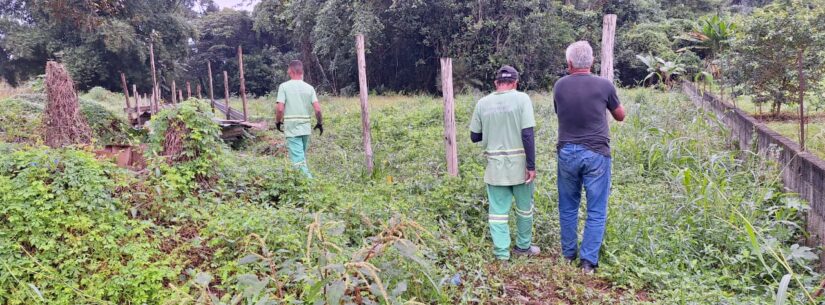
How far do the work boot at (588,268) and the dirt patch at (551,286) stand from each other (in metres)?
0.04

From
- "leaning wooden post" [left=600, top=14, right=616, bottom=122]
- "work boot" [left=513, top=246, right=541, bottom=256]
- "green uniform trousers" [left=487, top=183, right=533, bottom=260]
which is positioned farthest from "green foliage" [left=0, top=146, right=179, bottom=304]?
"leaning wooden post" [left=600, top=14, right=616, bottom=122]

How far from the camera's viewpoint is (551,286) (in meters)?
3.81

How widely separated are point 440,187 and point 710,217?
93.3 inches

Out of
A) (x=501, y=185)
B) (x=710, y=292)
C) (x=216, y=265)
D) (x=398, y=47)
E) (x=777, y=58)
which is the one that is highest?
(x=398, y=47)

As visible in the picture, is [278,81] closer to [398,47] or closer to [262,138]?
[398,47]

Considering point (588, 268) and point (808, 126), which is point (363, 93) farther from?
point (808, 126)

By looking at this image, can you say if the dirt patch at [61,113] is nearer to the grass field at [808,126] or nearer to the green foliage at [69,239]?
the green foliage at [69,239]

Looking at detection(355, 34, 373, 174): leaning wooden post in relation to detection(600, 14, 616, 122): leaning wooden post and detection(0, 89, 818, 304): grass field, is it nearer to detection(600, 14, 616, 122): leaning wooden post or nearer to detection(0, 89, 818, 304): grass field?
detection(0, 89, 818, 304): grass field

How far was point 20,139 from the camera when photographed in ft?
25.9

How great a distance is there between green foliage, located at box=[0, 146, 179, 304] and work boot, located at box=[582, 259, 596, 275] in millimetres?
2842

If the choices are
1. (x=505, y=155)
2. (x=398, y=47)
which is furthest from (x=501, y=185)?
(x=398, y=47)

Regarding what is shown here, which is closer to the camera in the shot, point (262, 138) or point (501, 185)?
point (501, 185)

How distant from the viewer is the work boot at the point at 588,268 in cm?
399

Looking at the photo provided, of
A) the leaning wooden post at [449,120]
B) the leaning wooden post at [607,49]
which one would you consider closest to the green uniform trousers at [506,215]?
the leaning wooden post at [449,120]
